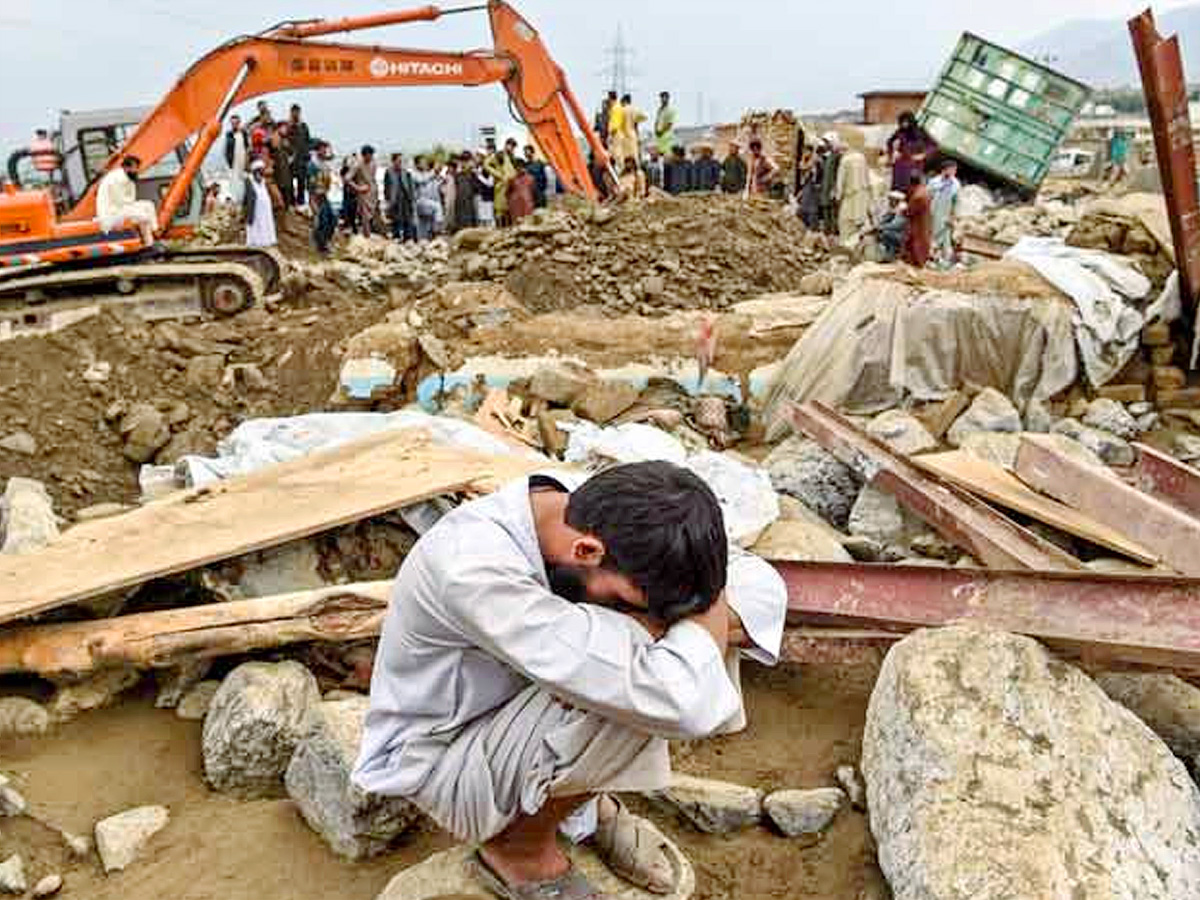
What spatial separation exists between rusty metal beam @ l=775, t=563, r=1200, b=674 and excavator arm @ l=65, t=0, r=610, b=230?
847cm

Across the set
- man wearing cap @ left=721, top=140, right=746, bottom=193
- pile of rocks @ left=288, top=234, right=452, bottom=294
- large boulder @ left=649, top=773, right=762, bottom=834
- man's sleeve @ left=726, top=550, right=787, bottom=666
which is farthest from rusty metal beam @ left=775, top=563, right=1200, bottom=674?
man wearing cap @ left=721, top=140, right=746, bottom=193

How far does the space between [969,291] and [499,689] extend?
5.57m

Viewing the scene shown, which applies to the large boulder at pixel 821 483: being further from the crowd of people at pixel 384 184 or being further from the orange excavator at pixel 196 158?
the crowd of people at pixel 384 184

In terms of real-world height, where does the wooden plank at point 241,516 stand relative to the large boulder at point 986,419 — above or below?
above

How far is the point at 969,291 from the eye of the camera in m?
6.77

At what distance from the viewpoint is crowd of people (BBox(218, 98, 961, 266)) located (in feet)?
41.4

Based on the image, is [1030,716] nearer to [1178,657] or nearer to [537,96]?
[1178,657]

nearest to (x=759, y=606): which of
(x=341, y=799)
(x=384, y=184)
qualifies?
(x=341, y=799)

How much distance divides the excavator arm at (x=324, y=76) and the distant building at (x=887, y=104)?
1596 cm

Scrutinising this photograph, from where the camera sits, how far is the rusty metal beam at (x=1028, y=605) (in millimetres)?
2570

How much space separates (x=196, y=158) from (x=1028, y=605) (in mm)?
9056

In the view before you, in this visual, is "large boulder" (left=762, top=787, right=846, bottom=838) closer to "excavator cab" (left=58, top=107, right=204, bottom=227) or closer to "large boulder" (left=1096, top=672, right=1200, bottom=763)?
"large boulder" (left=1096, top=672, right=1200, bottom=763)

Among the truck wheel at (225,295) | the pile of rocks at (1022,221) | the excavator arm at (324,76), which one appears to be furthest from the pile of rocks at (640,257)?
the pile of rocks at (1022,221)

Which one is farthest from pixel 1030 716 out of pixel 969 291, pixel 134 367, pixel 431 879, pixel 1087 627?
pixel 134 367
